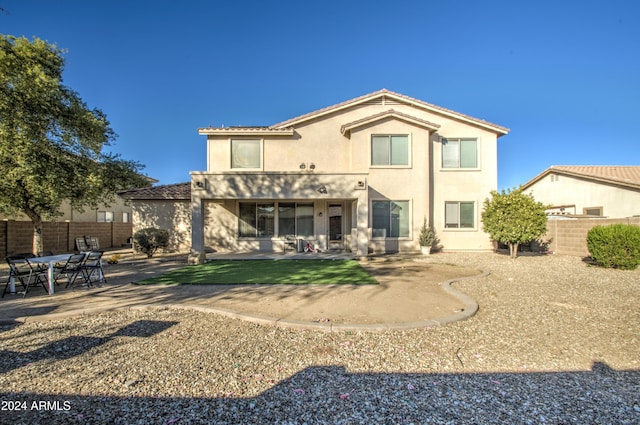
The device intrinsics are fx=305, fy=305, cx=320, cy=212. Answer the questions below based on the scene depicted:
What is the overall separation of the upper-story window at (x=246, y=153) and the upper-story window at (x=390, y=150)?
20.4ft

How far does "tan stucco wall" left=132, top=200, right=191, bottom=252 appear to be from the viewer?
17188 mm

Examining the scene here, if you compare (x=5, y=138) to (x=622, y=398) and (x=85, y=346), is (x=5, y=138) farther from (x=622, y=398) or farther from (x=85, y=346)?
(x=622, y=398)

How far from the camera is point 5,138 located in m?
10.3

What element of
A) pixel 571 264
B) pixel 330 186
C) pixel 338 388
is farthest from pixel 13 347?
pixel 571 264

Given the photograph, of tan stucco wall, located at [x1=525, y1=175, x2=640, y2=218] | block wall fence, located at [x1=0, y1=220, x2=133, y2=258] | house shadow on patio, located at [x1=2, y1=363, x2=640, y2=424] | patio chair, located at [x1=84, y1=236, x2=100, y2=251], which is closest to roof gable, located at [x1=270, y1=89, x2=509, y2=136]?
tan stucco wall, located at [x1=525, y1=175, x2=640, y2=218]

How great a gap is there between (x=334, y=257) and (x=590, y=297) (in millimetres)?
8991

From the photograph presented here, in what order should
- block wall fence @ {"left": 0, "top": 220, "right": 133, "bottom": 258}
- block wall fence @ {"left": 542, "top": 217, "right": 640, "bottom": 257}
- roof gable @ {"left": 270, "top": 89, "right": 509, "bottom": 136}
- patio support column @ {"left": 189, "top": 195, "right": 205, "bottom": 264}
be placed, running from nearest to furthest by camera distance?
1. patio support column @ {"left": 189, "top": 195, "right": 205, "bottom": 264}
2. block wall fence @ {"left": 542, "top": 217, "right": 640, "bottom": 257}
3. block wall fence @ {"left": 0, "top": 220, "right": 133, "bottom": 258}
4. roof gable @ {"left": 270, "top": 89, "right": 509, "bottom": 136}

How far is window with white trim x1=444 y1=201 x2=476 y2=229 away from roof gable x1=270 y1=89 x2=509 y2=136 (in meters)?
4.35

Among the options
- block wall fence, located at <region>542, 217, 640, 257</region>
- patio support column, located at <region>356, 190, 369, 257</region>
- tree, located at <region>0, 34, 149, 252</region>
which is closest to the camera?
tree, located at <region>0, 34, 149, 252</region>

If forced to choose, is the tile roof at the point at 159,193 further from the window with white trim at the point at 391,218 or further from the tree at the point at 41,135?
the window with white trim at the point at 391,218

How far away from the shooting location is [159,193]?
17.3 metres

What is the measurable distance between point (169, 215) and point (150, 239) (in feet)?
8.76

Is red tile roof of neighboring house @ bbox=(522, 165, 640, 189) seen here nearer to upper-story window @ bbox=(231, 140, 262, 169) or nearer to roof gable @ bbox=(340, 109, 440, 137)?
roof gable @ bbox=(340, 109, 440, 137)

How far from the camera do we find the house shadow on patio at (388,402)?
2805 mm
